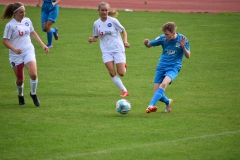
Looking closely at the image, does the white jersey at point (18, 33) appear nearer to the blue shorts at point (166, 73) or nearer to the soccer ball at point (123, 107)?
the soccer ball at point (123, 107)

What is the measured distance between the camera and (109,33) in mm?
13945

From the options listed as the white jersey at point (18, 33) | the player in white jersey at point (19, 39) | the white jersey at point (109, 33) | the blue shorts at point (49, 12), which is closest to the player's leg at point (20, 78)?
the player in white jersey at point (19, 39)

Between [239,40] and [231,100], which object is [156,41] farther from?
[239,40]

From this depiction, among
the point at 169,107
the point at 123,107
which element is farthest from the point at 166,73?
the point at 123,107

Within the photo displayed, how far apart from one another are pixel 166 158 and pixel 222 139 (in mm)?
1433

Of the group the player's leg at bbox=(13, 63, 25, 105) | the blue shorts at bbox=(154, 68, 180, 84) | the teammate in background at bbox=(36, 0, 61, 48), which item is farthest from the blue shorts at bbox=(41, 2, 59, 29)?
the blue shorts at bbox=(154, 68, 180, 84)

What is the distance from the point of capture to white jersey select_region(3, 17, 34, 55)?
487 inches

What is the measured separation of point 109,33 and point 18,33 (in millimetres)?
2473

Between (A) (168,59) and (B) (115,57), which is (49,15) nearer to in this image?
(B) (115,57)

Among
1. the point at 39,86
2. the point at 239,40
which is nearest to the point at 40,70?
the point at 39,86

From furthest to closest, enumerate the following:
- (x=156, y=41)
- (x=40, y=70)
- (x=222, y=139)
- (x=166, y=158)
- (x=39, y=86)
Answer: (x=40, y=70), (x=39, y=86), (x=156, y=41), (x=222, y=139), (x=166, y=158)

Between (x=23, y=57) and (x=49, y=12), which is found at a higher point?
(x=49, y=12)

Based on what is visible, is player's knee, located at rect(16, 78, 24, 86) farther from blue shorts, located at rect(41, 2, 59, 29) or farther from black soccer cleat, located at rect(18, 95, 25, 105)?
blue shorts, located at rect(41, 2, 59, 29)

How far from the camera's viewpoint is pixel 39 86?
15180mm
